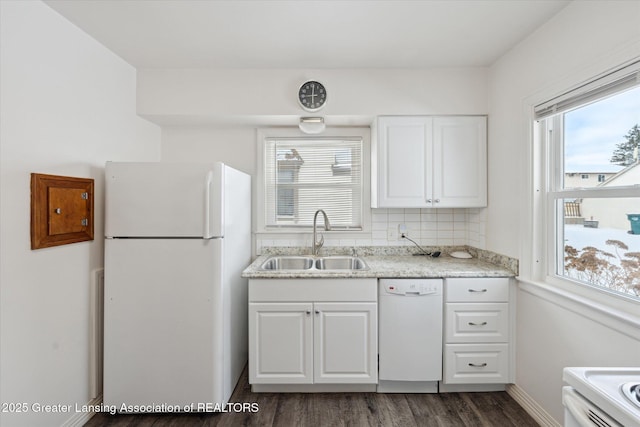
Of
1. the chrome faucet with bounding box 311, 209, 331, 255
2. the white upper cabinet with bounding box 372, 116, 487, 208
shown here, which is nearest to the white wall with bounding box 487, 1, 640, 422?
the white upper cabinet with bounding box 372, 116, 487, 208

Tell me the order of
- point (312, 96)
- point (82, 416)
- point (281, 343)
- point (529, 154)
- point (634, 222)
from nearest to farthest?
point (634, 222) < point (82, 416) < point (529, 154) < point (281, 343) < point (312, 96)

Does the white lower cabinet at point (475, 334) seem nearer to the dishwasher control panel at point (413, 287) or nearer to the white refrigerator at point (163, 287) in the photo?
the dishwasher control panel at point (413, 287)

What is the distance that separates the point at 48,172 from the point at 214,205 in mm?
893

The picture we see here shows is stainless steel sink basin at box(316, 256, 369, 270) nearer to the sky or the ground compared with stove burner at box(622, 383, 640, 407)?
nearer to the sky

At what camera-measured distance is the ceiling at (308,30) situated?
1.69 m

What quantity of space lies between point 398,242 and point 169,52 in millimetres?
2430

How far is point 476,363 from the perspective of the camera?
2.12 meters

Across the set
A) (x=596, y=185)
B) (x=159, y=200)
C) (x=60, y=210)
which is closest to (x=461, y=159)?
(x=596, y=185)

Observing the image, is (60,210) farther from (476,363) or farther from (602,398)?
(476,363)

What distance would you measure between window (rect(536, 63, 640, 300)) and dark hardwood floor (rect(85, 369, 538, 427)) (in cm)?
97

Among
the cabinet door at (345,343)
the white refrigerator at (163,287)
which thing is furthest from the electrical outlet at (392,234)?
the white refrigerator at (163,287)

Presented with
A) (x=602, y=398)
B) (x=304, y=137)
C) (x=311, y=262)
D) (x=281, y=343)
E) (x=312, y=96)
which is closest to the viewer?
(x=602, y=398)

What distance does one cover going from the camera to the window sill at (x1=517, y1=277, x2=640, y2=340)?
4.45 ft

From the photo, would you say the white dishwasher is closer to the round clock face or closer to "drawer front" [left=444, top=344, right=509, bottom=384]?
"drawer front" [left=444, top=344, right=509, bottom=384]
